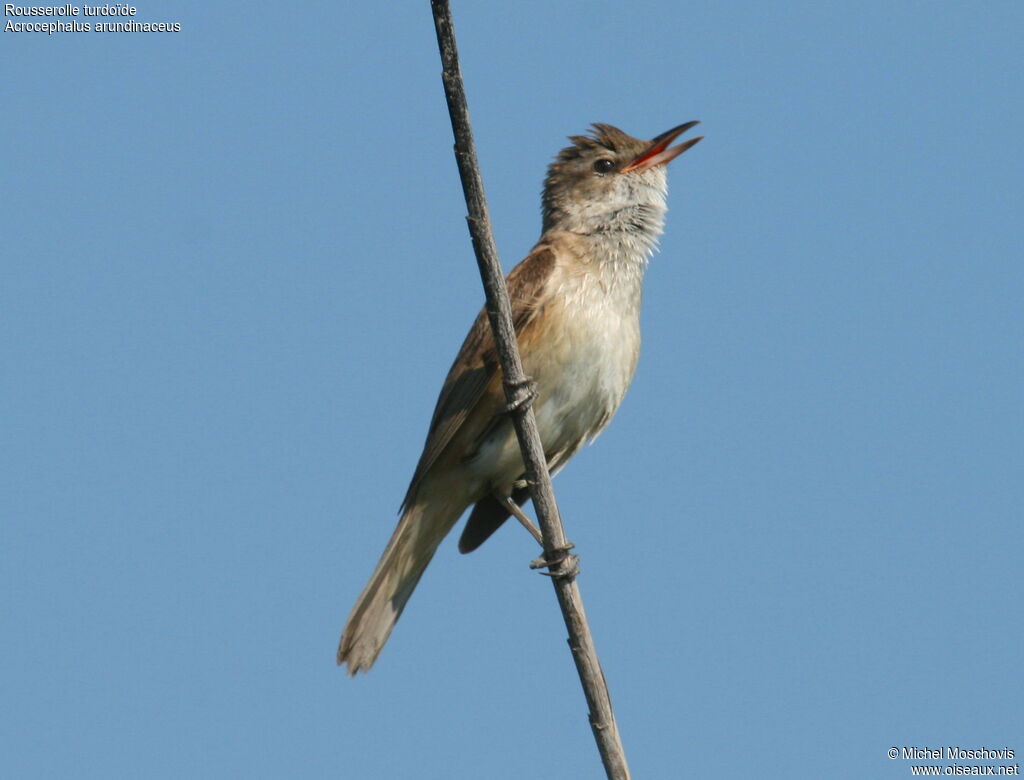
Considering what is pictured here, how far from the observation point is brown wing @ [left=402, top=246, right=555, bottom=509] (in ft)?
19.6

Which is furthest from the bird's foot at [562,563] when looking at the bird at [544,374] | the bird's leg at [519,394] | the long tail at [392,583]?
the long tail at [392,583]

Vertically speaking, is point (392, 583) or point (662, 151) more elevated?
point (662, 151)

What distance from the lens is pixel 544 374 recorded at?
19.5 ft

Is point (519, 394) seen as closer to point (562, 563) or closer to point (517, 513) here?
point (562, 563)

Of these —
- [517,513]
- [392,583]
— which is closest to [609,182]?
[517,513]

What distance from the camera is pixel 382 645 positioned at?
20.4 feet

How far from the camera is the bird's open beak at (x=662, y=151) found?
682 cm

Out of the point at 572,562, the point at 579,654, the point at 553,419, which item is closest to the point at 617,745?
the point at 579,654

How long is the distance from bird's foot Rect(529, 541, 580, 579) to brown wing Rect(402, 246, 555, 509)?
1.19m

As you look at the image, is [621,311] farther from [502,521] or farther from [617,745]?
[617,745]

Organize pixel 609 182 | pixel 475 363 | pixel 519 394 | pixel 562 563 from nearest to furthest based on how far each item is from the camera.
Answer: pixel 519 394 → pixel 562 563 → pixel 475 363 → pixel 609 182

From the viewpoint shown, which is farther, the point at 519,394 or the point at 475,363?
the point at 475,363

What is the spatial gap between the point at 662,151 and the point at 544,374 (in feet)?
5.72

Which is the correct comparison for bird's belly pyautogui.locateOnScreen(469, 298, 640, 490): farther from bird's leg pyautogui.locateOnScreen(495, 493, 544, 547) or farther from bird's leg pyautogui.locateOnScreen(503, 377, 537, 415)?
bird's leg pyautogui.locateOnScreen(503, 377, 537, 415)
